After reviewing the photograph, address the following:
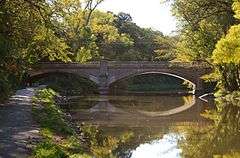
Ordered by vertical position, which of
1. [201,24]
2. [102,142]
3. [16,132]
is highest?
[201,24]

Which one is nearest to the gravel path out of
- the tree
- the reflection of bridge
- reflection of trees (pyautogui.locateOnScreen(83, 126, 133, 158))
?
reflection of trees (pyautogui.locateOnScreen(83, 126, 133, 158))

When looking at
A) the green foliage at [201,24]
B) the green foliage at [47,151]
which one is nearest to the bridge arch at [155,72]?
the green foliage at [201,24]

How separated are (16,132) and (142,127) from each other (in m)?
14.5

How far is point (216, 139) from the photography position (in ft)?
87.5

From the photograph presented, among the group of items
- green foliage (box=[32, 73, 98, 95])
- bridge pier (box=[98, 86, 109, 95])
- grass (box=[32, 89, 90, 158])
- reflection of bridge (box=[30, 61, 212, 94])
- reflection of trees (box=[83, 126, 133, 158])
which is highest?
reflection of bridge (box=[30, 61, 212, 94])

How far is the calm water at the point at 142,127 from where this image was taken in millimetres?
23978

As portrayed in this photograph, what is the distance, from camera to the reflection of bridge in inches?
2872

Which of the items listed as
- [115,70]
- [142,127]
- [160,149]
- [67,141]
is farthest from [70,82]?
[67,141]

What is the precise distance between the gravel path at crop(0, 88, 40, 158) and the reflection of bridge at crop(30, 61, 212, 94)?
43.1 metres

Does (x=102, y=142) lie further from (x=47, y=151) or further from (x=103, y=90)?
(x=103, y=90)

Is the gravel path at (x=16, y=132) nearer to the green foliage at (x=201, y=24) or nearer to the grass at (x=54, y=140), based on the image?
the grass at (x=54, y=140)

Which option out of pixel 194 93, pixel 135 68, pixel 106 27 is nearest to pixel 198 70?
pixel 194 93

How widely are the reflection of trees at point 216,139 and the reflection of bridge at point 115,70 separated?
3160 cm

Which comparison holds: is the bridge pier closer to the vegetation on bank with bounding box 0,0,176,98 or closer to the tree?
the vegetation on bank with bounding box 0,0,176,98
